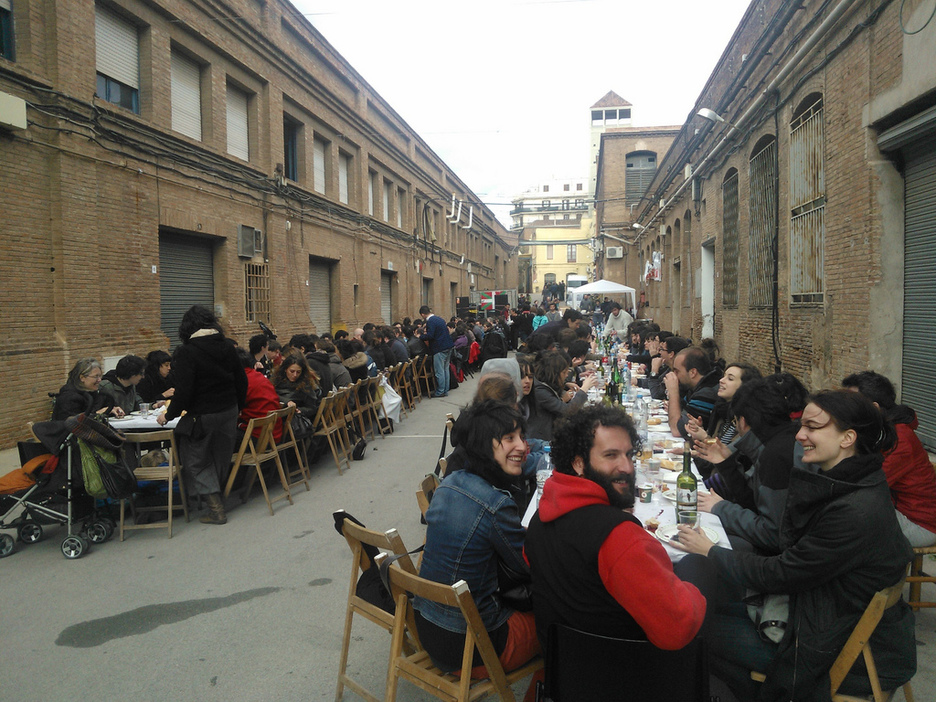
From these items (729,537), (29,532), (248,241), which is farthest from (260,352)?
(729,537)

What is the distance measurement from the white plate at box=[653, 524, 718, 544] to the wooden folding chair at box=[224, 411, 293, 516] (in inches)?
157

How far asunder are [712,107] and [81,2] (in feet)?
37.4

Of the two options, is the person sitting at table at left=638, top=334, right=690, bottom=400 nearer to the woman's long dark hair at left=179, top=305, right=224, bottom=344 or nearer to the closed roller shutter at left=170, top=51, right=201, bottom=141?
the woman's long dark hair at left=179, top=305, right=224, bottom=344

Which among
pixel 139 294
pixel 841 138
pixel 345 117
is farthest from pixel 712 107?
pixel 139 294

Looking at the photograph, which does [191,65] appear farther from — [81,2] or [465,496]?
[465,496]

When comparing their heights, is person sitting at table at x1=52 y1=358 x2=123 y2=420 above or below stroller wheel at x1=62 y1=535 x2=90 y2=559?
above

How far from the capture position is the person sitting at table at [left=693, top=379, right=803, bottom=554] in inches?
114

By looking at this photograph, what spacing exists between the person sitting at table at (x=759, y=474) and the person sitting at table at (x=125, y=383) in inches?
232

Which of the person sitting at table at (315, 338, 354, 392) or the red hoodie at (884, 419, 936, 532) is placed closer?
the red hoodie at (884, 419, 936, 532)

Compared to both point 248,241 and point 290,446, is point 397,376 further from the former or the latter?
point 290,446

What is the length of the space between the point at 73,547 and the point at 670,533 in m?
4.53

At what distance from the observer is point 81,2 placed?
8.65 m

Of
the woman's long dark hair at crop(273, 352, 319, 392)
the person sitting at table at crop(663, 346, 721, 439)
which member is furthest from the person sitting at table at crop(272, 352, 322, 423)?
the person sitting at table at crop(663, 346, 721, 439)

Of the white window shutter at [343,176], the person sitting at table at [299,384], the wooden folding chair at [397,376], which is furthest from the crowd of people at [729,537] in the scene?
the white window shutter at [343,176]
